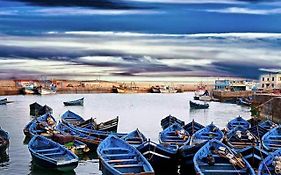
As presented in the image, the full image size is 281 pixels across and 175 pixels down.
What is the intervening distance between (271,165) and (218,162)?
2187mm

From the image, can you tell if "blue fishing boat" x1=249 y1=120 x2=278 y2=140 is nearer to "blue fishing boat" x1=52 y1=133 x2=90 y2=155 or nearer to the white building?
"blue fishing boat" x1=52 y1=133 x2=90 y2=155

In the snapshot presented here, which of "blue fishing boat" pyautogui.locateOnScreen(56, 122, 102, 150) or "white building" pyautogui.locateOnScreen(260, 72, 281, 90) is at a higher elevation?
"white building" pyautogui.locateOnScreen(260, 72, 281, 90)

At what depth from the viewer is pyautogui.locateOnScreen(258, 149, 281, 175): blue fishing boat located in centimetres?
1656

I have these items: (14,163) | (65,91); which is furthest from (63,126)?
(65,91)

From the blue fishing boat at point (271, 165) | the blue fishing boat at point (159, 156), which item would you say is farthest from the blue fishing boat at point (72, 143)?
the blue fishing boat at point (271, 165)

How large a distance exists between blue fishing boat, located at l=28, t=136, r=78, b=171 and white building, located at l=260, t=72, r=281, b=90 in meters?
81.5

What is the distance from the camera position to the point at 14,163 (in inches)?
938

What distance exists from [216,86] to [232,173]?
9947 centimetres

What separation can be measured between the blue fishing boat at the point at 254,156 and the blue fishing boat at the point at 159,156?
10.2 feet

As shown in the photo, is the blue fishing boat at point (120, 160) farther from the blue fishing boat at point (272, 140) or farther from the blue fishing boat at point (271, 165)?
the blue fishing boat at point (272, 140)

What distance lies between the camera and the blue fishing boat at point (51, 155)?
2005cm

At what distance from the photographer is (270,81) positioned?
102 metres

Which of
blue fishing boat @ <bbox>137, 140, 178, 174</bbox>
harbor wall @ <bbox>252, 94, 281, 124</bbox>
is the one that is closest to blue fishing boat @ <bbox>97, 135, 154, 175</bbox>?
blue fishing boat @ <bbox>137, 140, 178, 174</bbox>

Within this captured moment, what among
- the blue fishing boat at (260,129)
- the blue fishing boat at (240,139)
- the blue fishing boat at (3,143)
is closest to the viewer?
the blue fishing boat at (240,139)
